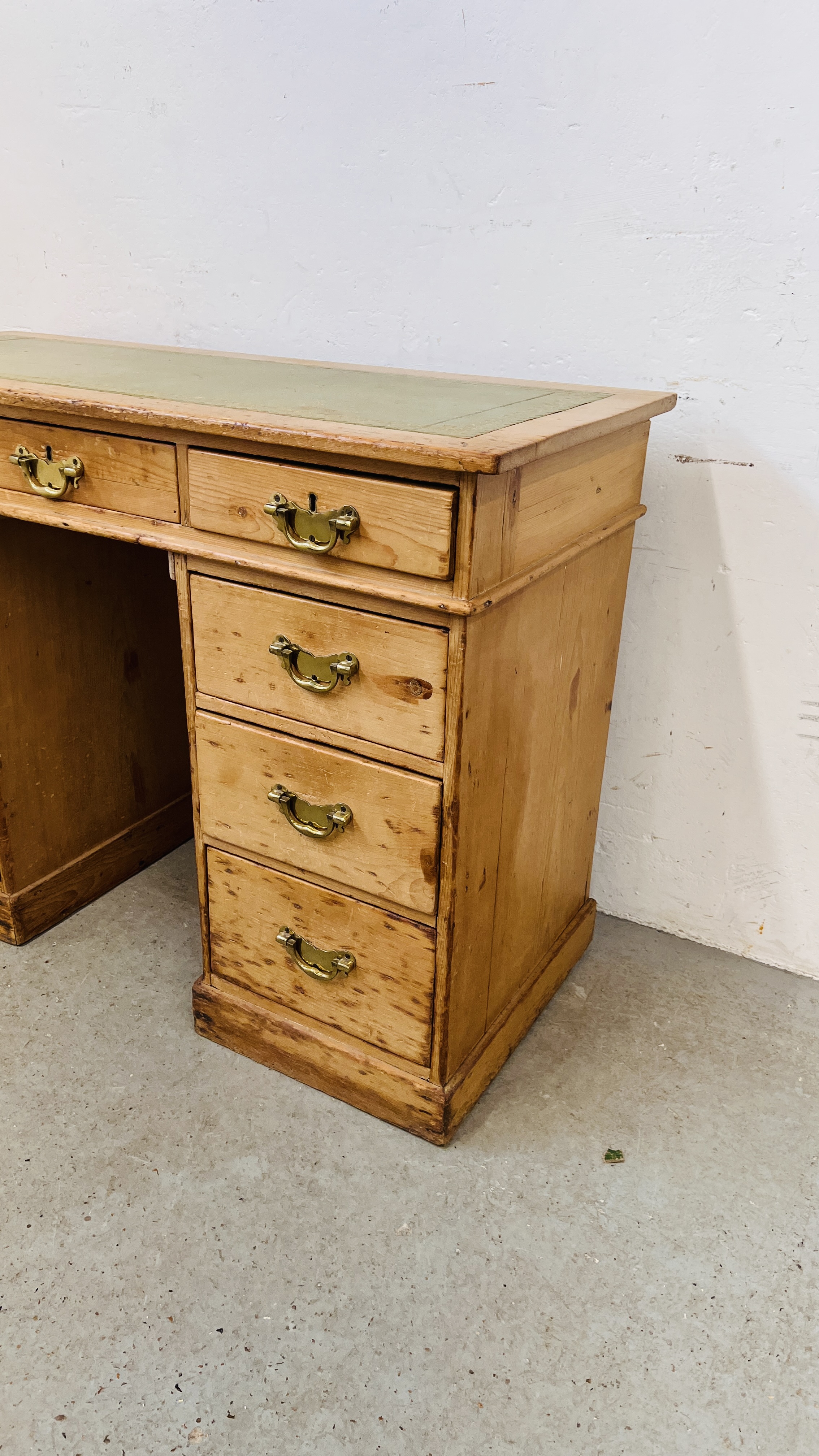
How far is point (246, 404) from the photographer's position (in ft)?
4.26

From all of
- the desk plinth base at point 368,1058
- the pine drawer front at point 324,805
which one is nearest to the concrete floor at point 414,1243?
the desk plinth base at point 368,1058

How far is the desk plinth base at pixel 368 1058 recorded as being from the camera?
4.70 ft

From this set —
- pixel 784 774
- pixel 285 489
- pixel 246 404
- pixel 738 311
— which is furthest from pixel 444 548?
pixel 784 774

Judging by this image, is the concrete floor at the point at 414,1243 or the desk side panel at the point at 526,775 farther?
the desk side panel at the point at 526,775

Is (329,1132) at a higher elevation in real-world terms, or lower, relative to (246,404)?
lower

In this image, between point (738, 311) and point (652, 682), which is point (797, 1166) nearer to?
point (652, 682)

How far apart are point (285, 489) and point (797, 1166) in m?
1.15

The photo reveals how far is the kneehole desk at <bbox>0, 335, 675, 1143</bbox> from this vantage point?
1.17 m

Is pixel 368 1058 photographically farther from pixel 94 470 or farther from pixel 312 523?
pixel 94 470

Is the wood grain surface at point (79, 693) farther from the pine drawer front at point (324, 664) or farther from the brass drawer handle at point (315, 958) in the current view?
the brass drawer handle at point (315, 958)

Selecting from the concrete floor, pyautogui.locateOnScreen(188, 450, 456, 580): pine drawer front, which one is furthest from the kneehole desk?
the concrete floor

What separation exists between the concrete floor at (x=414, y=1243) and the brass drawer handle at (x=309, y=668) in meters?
0.65

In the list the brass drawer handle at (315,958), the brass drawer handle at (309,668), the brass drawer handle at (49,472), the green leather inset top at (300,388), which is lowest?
the brass drawer handle at (315,958)

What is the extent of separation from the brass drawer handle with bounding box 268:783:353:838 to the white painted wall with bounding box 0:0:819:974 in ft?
2.34
